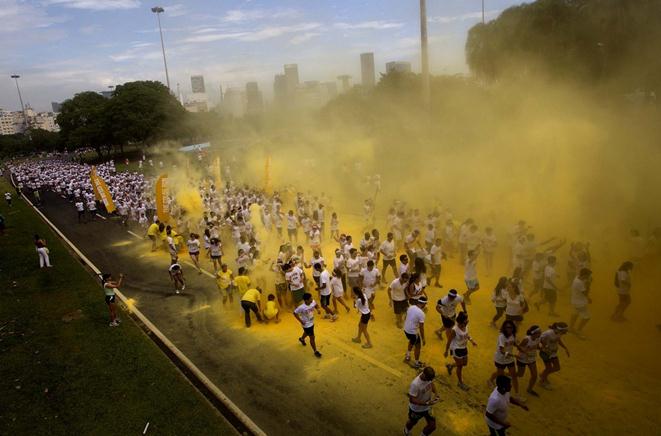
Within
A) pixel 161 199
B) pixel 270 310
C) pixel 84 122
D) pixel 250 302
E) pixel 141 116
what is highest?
pixel 84 122

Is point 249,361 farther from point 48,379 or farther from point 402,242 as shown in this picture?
point 402,242

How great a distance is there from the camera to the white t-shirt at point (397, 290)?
8.86 m

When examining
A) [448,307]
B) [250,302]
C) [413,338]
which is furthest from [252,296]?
[448,307]

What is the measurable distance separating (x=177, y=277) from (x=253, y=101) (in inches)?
1351

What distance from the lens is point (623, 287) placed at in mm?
8758

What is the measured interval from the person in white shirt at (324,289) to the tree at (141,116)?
50922mm

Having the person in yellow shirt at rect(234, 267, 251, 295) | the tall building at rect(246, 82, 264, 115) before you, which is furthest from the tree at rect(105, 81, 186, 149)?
the person in yellow shirt at rect(234, 267, 251, 295)

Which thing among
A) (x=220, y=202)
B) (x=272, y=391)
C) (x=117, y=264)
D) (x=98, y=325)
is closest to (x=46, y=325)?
(x=98, y=325)

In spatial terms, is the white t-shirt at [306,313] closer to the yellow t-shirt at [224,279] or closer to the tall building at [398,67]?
the yellow t-shirt at [224,279]

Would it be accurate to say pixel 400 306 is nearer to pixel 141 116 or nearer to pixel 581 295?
pixel 581 295

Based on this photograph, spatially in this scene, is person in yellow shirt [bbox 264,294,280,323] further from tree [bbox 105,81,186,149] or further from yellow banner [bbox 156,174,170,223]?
tree [bbox 105,81,186,149]

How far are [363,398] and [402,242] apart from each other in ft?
25.1

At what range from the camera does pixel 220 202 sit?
20.0 metres

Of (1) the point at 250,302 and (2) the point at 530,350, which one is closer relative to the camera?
(2) the point at 530,350
